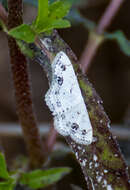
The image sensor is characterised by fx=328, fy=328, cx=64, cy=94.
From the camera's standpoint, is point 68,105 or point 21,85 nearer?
point 68,105

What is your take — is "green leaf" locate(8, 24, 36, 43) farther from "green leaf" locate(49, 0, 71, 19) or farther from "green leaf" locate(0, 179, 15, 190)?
"green leaf" locate(0, 179, 15, 190)

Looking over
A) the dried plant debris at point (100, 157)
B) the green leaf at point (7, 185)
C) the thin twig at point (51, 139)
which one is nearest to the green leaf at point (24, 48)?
the dried plant debris at point (100, 157)

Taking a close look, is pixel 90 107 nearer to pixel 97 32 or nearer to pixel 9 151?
pixel 97 32

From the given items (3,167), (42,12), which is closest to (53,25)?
(42,12)

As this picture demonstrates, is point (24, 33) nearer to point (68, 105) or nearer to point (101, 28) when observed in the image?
point (68, 105)

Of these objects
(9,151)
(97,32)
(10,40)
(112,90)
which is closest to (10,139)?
(9,151)

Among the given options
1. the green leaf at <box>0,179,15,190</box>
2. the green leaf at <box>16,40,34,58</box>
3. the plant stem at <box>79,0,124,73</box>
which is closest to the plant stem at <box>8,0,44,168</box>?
the green leaf at <box>16,40,34,58</box>

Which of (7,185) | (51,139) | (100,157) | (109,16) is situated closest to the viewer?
(100,157)

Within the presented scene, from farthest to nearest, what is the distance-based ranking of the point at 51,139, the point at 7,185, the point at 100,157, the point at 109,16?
the point at 109,16, the point at 51,139, the point at 7,185, the point at 100,157
